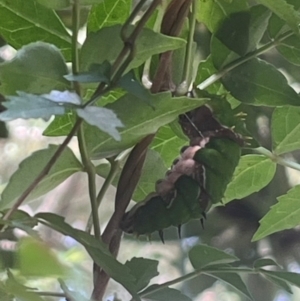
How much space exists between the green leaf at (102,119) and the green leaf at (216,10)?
0.20 m

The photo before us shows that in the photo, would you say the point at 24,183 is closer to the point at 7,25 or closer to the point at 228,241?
the point at 7,25

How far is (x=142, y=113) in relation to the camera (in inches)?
11.5

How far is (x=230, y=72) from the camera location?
380 millimetres

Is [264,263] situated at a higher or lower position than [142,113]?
lower

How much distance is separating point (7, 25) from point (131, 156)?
11 cm

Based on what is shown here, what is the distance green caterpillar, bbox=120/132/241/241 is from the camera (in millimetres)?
333

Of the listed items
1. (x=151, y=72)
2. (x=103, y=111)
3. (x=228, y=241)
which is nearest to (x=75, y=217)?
(x=228, y=241)

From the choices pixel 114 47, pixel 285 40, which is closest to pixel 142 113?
pixel 114 47

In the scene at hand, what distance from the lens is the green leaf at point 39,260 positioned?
0.12 m

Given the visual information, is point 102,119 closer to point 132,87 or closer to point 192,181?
point 132,87

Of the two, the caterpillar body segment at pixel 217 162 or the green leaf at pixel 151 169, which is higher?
the caterpillar body segment at pixel 217 162

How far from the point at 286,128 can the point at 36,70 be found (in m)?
0.22

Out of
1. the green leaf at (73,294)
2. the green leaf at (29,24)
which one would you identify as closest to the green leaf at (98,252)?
the green leaf at (73,294)

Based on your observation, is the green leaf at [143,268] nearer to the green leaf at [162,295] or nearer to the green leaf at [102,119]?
the green leaf at [162,295]
